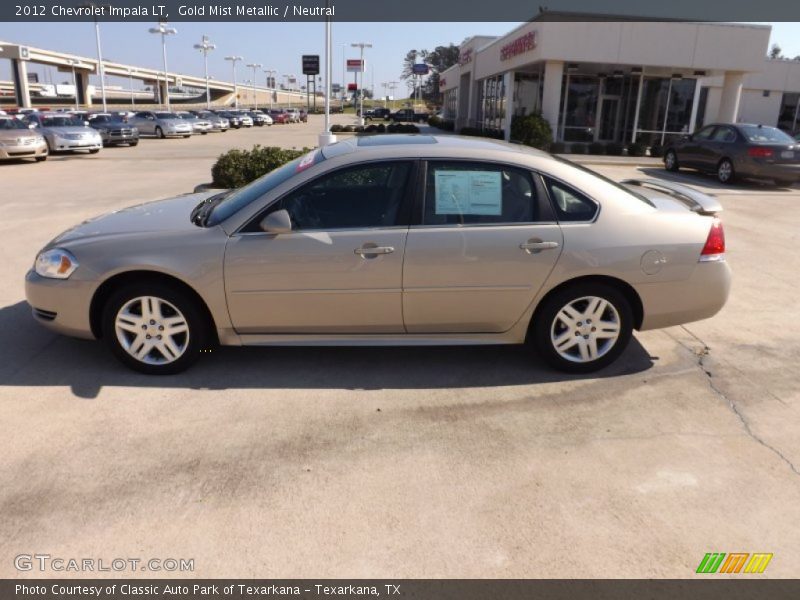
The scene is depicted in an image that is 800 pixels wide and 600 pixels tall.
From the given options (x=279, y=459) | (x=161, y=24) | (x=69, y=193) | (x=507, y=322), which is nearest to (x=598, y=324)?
(x=507, y=322)

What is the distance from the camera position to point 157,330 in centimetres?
443

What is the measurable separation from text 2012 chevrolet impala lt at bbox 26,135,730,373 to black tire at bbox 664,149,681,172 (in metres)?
16.5

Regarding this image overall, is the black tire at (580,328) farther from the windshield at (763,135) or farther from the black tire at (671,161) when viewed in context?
the black tire at (671,161)

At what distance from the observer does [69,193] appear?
13484mm

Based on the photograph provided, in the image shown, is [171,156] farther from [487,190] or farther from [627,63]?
[487,190]

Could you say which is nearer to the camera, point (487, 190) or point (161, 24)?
point (487, 190)

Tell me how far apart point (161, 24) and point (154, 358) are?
65.7m

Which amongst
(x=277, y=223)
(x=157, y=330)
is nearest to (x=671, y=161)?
(x=277, y=223)

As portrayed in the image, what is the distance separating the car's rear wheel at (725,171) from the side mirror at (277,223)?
1564 cm

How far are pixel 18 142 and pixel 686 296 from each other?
20548 mm

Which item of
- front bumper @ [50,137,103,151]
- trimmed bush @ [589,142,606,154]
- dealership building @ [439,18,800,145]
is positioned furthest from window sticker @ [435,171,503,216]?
trimmed bush @ [589,142,606,154]

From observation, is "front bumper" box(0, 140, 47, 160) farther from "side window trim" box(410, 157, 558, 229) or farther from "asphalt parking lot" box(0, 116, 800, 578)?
"side window trim" box(410, 157, 558, 229)

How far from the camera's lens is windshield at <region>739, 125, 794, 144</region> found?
15.9 metres
